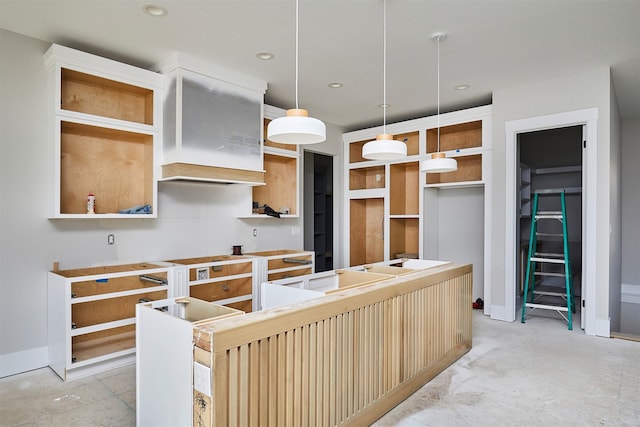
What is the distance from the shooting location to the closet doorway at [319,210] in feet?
21.9

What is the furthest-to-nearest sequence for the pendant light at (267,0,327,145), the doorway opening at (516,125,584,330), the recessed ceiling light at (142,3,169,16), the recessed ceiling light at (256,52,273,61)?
the doorway opening at (516,125,584,330)
the recessed ceiling light at (256,52,273,61)
the recessed ceiling light at (142,3,169,16)
the pendant light at (267,0,327,145)

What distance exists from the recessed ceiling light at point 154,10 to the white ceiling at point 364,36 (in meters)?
0.04

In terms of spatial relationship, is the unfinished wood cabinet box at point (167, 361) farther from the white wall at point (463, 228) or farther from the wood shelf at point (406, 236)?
the wood shelf at point (406, 236)

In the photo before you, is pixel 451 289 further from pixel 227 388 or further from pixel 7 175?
pixel 7 175

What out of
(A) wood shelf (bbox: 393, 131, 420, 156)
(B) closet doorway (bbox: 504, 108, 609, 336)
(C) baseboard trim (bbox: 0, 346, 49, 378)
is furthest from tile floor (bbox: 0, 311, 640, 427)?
(A) wood shelf (bbox: 393, 131, 420, 156)

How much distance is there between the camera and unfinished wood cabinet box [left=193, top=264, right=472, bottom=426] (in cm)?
152

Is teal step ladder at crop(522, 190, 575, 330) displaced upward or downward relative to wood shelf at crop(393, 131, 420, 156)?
downward

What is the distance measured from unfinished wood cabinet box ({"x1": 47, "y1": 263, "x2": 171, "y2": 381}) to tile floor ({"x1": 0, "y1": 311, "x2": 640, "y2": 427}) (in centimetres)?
12

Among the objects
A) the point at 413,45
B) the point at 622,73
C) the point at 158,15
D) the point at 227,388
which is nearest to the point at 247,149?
the point at 158,15

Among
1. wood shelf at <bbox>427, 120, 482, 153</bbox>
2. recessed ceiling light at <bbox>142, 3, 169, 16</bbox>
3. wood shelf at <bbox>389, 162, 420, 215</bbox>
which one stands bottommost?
wood shelf at <bbox>389, 162, 420, 215</bbox>

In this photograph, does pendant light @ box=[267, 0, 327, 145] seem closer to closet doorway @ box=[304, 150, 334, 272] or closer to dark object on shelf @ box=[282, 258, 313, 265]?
dark object on shelf @ box=[282, 258, 313, 265]

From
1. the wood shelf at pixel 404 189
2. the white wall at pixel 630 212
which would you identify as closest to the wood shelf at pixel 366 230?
the wood shelf at pixel 404 189

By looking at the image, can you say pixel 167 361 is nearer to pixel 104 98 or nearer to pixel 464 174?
pixel 104 98

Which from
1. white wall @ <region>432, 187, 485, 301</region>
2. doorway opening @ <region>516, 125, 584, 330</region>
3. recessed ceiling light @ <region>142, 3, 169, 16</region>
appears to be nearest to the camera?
recessed ceiling light @ <region>142, 3, 169, 16</region>
